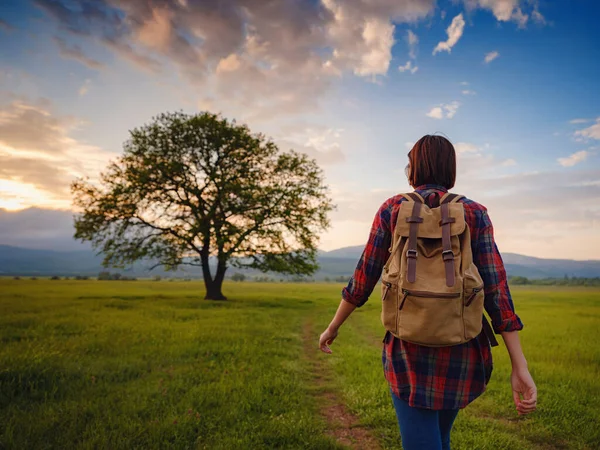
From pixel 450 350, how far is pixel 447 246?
75cm

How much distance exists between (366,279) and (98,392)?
6411 mm

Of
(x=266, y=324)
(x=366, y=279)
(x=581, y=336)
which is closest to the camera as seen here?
(x=366, y=279)

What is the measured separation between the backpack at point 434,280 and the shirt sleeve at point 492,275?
22cm

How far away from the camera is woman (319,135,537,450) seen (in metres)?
2.37

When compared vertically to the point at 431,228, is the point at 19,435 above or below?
below

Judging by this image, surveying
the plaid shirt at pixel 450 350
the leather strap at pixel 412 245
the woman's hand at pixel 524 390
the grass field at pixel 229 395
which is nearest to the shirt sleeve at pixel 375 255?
the plaid shirt at pixel 450 350

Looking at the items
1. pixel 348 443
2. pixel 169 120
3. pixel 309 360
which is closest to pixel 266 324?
pixel 309 360

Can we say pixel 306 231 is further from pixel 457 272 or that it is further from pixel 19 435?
pixel 457 272

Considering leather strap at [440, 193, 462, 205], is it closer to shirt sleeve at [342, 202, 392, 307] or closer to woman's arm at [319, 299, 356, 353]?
shirt sleeve at [342, 202, 392, 307]

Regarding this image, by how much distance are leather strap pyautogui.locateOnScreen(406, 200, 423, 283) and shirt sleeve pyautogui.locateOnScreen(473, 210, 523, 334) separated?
50 centimetres

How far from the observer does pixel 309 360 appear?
10.1m

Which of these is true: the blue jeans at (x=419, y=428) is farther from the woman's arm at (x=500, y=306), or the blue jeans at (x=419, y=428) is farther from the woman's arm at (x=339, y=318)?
the woman's arm at (x=339, y=318)

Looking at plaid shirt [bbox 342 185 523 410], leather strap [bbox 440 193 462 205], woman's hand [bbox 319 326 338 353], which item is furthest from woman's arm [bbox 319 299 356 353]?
leather strap [bbox 440 193 462 205]

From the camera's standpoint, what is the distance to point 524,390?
7.96 ft
